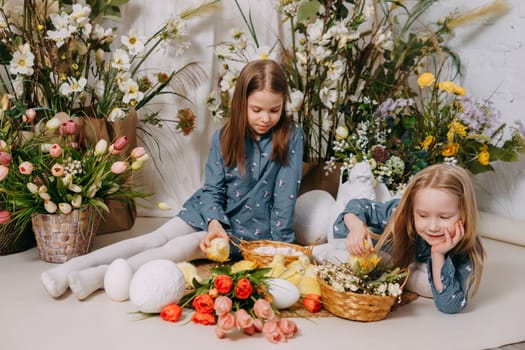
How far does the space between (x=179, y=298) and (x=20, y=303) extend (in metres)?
0.45

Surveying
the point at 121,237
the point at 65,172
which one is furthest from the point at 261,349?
the point at 121,237

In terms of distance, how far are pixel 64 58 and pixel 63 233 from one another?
688 mm

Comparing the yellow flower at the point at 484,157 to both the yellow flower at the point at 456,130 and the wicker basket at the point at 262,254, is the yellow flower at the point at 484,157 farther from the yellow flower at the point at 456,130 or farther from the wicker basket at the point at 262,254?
the wicker basket at the point at 262,254

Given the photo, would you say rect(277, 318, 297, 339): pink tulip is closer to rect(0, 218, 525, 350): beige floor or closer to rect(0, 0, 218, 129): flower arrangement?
rect(0, 218, 525, 350): beige floor

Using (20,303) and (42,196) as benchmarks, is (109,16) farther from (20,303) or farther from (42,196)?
(20,303)

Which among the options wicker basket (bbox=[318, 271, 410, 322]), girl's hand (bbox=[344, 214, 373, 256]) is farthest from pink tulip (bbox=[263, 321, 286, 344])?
girl's hand (bbox=[344, 214, 373, 256])

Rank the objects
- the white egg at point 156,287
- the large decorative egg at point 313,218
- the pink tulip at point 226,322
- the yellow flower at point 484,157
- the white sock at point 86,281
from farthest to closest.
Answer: the yellow flower at point 484,157
the large decorative egg at point 313,218
the white sock at point 86,281
the white egg at point 156,287
the pink tulip at point 226,322

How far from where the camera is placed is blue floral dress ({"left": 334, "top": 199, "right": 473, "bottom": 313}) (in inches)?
73.8

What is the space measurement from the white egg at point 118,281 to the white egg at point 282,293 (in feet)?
1.34

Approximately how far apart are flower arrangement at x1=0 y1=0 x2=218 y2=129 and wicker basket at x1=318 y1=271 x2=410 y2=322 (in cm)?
112

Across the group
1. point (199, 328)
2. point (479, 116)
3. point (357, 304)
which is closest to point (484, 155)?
A: point (479, 116)

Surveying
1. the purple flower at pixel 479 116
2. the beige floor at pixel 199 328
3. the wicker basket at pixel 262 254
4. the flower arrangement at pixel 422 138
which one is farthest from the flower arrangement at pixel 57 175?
the purple flower at pixel 479 116

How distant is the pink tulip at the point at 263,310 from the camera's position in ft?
5.53

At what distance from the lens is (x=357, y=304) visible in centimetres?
180
